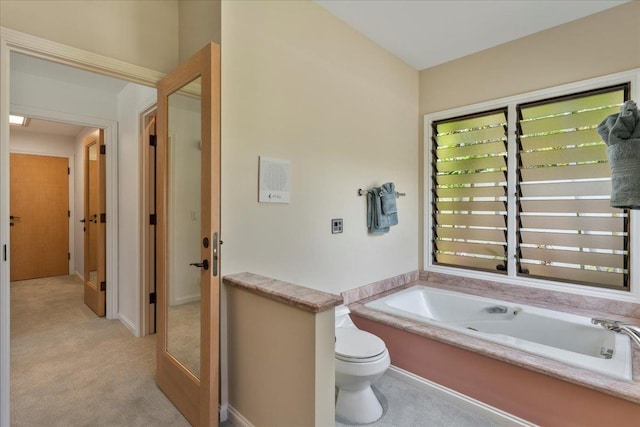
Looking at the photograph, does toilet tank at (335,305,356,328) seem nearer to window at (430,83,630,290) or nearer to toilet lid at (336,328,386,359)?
toilet lid at (336,328,386,359)

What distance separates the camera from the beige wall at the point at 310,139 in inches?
75.8

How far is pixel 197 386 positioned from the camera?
68.3 inches

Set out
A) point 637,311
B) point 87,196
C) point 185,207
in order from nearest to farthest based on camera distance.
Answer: point 185,207 < point 637,311 < point 87,196

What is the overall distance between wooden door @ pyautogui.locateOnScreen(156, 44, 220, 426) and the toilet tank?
37.9 inches

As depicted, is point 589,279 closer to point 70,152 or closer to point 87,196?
point 87,196

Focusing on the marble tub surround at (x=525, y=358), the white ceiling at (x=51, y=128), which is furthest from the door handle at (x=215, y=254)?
the white ceiling at (x=51, y=128)

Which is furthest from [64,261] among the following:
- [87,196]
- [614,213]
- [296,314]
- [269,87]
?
[614,213]

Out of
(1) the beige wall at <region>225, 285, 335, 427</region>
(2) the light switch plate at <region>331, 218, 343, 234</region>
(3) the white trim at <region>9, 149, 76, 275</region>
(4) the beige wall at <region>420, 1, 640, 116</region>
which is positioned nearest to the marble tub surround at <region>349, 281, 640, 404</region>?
(2) the light switch plate at <region>331, 218, 343, 234</region>

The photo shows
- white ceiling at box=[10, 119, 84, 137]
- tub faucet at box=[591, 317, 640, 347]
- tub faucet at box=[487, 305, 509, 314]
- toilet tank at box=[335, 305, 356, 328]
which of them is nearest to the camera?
tub faucet at box=[591, 317, 640, 347]

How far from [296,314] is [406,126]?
2564 mm

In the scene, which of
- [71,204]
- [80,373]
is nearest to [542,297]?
[80,373]

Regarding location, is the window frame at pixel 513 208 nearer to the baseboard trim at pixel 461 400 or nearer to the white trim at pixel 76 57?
the baseboard trim at pixel 461 400

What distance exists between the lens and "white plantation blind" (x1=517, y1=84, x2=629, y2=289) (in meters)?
2.52

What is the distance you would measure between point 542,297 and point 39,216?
22.4 feet
